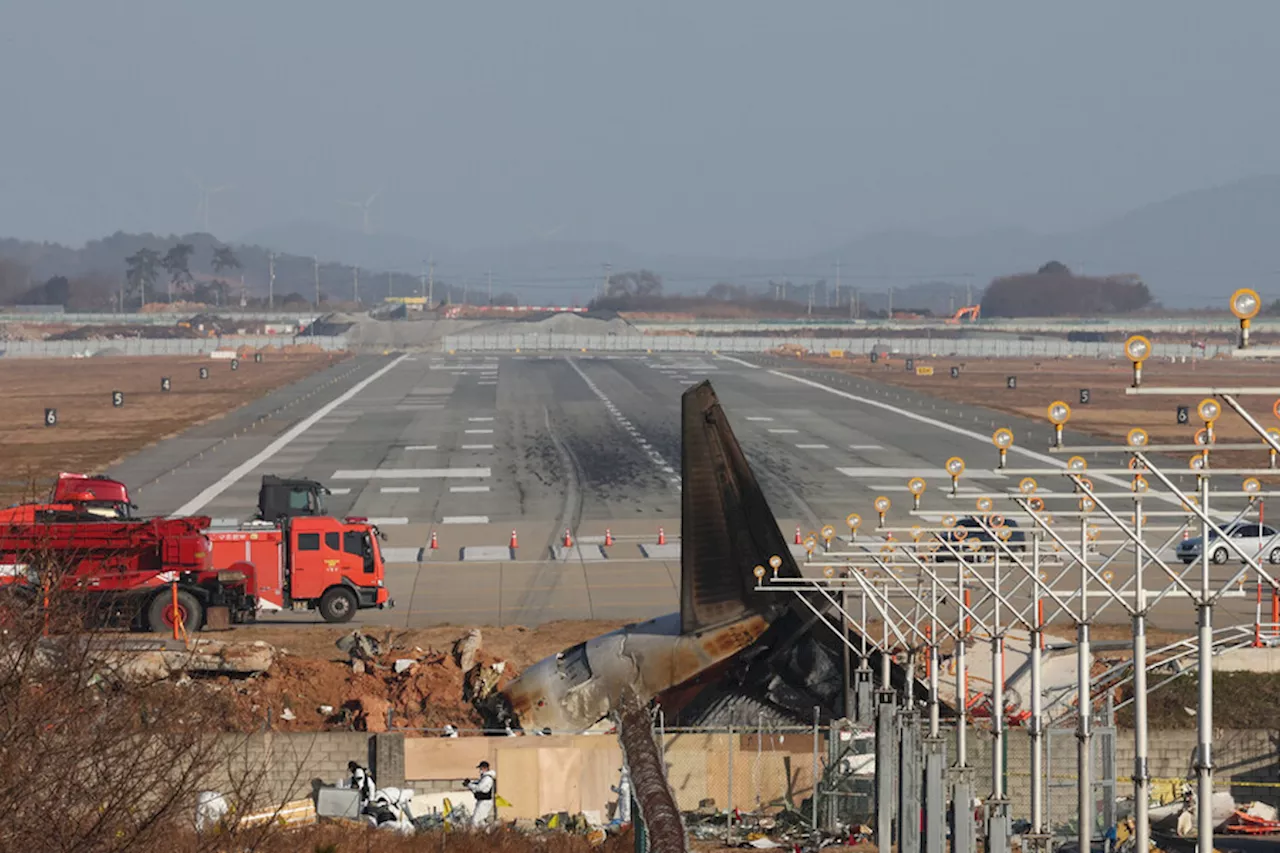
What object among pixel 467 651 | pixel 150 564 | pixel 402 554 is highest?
pixel 150 564

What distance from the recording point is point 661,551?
72062 millimetres

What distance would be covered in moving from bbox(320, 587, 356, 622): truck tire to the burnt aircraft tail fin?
61.5 feet

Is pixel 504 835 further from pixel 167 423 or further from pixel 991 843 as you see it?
pixel 167 423

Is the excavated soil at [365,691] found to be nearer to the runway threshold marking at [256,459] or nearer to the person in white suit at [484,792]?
the person in white suit at [484,792]

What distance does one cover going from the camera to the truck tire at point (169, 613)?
5219 centimetres

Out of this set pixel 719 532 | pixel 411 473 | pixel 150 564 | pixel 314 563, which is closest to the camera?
pixel 719 532

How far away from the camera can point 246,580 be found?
180 feet

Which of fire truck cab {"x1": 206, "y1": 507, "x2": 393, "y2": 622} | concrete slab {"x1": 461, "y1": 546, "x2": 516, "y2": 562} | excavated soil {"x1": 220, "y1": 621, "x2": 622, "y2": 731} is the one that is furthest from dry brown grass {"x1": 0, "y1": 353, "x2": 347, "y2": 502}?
excavated soil {"x1": 220, "y1": 621, "x2": 622, "y2": 731}

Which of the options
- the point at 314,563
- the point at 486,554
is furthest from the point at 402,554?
the point at 314,563

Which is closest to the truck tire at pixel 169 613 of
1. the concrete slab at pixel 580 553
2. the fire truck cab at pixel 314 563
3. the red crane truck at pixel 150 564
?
the red crane truck at pixel 150 564

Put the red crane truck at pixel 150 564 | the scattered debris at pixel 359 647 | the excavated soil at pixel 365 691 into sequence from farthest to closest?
the red crane truck at pixel 150 564 → the scattered debris at pixel 359 647 → the excavated soil at pixel 365 691

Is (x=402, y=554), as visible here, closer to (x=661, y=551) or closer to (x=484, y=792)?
(x=661, y=551)

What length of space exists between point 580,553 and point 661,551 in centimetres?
335

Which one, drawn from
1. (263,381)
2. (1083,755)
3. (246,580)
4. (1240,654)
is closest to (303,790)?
(246,580)
